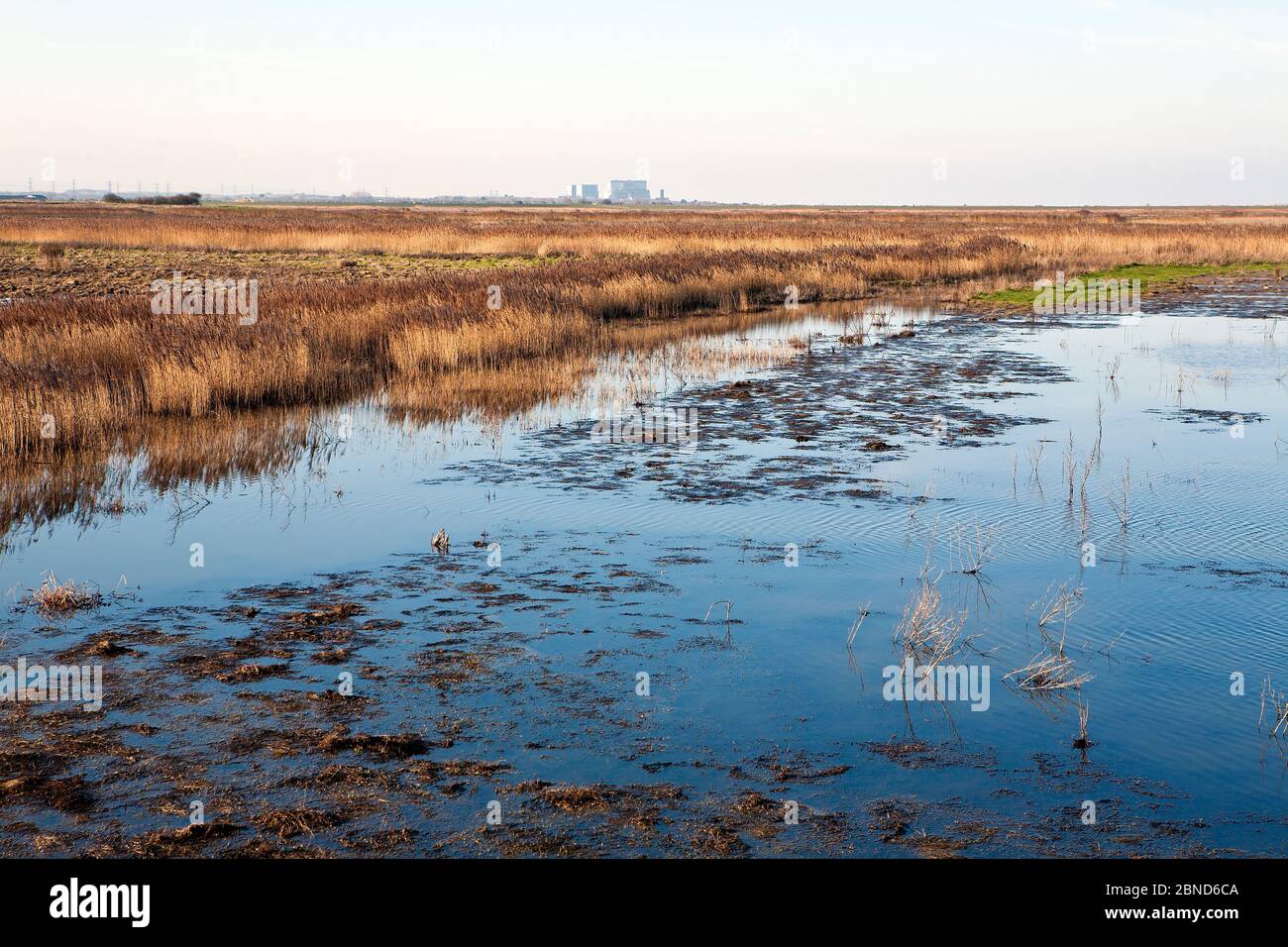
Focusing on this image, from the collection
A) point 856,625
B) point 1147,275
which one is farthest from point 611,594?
point 1147,275

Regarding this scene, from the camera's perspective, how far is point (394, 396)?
16.9m

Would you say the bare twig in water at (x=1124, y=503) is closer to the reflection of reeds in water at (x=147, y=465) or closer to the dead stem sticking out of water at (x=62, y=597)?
the dead stem sticking out of water at (x=62, y=597)

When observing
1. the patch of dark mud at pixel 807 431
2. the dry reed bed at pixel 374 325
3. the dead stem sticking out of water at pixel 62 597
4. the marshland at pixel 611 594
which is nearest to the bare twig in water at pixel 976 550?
the marshland at pixel 611 594

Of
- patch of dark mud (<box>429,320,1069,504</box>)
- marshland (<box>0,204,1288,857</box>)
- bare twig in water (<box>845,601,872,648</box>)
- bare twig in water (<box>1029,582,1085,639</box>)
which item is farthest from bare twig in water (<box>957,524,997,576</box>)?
patch of dark mud (<box>429,320,1069,504</box>)

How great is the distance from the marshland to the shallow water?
0.04 meters

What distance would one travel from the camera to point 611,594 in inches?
326

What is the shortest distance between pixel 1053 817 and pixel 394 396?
13138 millimetres

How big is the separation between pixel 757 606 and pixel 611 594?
3.33 feet

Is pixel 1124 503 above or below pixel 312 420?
below

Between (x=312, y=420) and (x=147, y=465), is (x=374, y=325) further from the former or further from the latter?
(x=147, y=465)

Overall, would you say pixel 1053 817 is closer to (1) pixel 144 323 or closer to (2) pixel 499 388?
(2) pixel 499 388

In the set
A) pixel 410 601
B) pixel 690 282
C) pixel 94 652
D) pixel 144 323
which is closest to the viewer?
pixel 94 652
